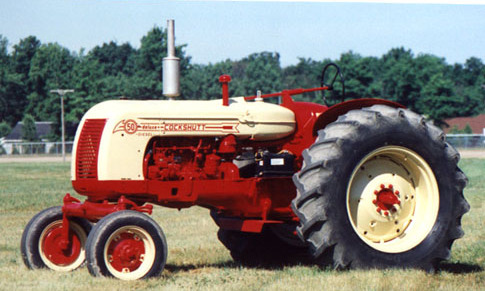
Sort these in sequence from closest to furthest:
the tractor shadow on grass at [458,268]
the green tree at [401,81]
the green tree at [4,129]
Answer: the tractor shadow on grass at [458,268], the green tree at [401,81], the green tree at [4,129]

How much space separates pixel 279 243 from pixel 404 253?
1.69 metres

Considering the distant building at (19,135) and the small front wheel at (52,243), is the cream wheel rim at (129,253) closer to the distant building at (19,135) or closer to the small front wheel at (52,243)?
the small front wheel at (52,243)

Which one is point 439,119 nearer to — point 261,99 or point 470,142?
point 470,142

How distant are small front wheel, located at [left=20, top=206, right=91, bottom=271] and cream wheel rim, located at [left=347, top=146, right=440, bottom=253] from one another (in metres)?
2.57

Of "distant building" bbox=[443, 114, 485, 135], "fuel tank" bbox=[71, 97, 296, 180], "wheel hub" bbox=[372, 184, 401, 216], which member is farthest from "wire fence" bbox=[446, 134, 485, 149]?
"fuel tank" bbox=[71, 97, 296, 180]

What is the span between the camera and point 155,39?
4703cm

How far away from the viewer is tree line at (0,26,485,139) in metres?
47.0

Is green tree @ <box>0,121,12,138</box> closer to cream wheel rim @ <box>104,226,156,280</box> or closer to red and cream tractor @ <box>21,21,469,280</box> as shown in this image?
red and cream tractor @ <box>21,21,469,280</box>

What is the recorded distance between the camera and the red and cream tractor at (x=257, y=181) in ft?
20.3

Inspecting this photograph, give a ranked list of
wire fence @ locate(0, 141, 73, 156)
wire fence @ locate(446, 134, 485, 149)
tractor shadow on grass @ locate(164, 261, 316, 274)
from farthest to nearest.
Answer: wire fence @ locate(0, 141, 73, 156)
wire fence @ locate(446, 134, 485, 149)
tractor shadow on grass @ locate(164, 261, 316, 274)

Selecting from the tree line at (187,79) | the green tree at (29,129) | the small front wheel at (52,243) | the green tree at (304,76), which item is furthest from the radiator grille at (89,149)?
the green tree at (304,76)

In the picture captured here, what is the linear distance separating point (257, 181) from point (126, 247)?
4.85 ft

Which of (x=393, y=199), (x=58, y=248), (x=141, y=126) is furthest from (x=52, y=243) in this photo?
(x=393, y=199)

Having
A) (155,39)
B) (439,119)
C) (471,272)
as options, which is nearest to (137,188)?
(471,272)
